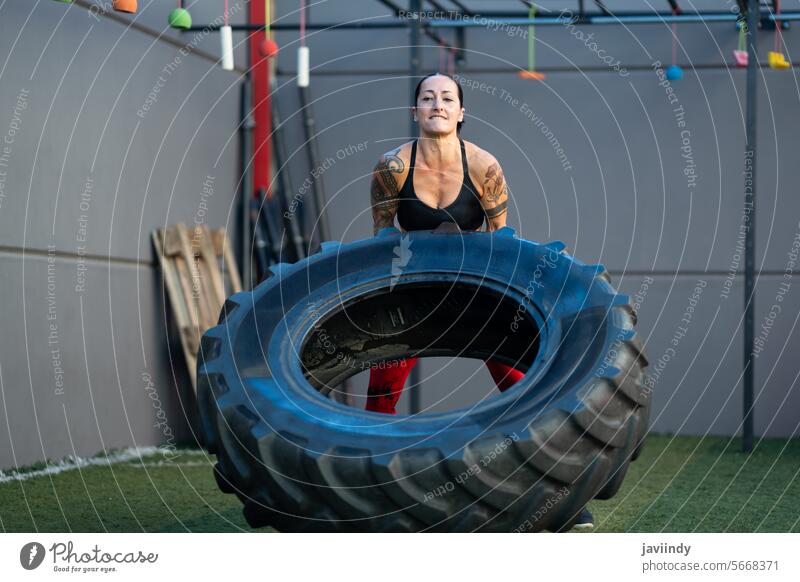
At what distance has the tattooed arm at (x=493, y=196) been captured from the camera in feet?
13.3

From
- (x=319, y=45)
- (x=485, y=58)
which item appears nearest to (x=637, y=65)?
(x=485, y=58)

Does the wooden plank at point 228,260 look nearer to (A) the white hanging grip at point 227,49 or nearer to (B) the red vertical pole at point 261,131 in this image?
(B) the red vertical pole at point 261,131

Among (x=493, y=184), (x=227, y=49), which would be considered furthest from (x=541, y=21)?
(x=493, y=184)

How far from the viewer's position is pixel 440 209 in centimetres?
401

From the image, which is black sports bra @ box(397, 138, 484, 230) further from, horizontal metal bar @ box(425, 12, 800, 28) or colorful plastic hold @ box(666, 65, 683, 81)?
colorful plastic hold @ box(666, 65, 683, 81)

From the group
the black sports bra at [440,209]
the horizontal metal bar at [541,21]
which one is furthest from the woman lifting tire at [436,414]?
the horizontal metal bar at [541,21]

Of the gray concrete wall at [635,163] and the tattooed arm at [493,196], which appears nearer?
the tattooed arm at [493,196]

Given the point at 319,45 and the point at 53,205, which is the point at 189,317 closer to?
the point at 53,205

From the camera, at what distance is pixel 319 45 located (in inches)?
300

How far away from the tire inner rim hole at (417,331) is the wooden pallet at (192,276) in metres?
2.61

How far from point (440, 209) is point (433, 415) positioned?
1252 mm

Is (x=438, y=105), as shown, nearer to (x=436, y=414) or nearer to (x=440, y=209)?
(x=440, y=209)

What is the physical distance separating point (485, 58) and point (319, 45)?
1126mm

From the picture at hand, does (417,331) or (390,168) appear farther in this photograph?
(390,168)
